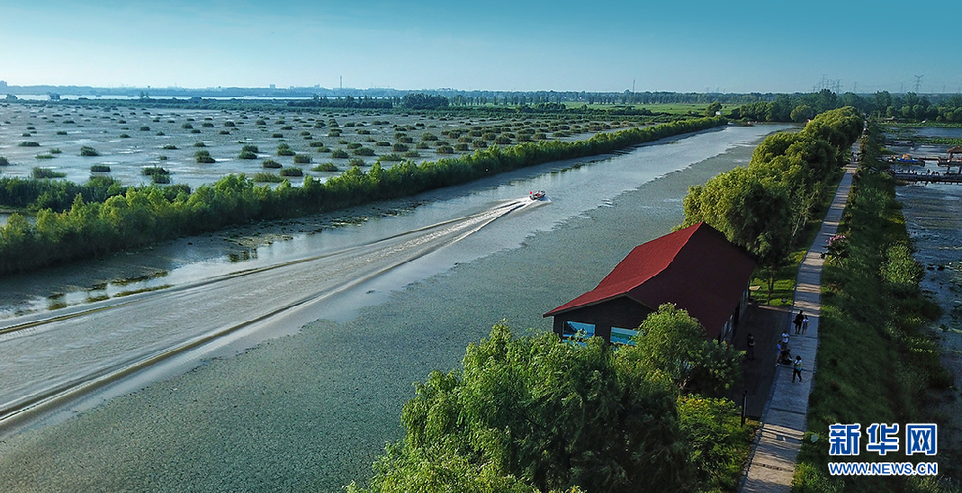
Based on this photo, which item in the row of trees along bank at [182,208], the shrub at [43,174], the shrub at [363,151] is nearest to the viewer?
the row of trees along bank at [182,208]

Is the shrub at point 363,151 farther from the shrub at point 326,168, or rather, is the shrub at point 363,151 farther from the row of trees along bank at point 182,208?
the row of trees along bank at point 182,208

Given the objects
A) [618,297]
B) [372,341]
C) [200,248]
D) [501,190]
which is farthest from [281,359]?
[501,190]

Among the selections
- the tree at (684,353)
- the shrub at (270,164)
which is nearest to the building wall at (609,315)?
the tree at (684,353)

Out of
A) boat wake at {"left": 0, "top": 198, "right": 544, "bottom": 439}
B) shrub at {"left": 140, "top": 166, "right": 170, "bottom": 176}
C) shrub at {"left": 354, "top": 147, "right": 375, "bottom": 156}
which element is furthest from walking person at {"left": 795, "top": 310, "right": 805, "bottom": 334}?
shrub at {"left": 354, "top": 147, "right": 375, "bottom": 156}

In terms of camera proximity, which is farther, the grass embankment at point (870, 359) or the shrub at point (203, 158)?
the shrub at point (203, 158)

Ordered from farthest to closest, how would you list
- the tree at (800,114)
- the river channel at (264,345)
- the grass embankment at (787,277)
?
the tree at (800,114) < the grass embankment at (787,277) < the river channel at (264,345)

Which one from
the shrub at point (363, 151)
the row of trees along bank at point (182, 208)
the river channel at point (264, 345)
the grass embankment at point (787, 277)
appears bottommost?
the river channel at point (264, 345)

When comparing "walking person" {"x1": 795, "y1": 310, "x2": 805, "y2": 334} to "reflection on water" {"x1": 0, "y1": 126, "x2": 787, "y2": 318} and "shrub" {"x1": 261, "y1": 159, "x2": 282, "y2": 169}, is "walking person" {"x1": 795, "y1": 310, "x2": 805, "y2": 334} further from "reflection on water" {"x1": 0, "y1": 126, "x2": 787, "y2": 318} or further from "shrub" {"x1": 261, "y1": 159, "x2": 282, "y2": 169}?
"shrub" {"x1": 261, "y1": 159, "x2": 282, "y2": 169}

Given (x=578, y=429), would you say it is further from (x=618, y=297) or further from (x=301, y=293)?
(x=301, y=293)
